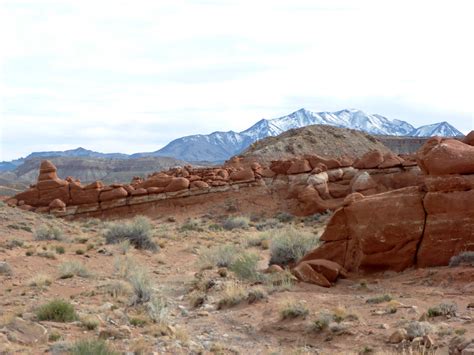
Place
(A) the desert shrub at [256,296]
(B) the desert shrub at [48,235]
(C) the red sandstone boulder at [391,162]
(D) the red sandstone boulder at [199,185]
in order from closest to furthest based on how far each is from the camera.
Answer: (A) the desert shrub at [256,296]
(B) the desert shrub at [48,235]
(C) the red sandstone boulder at [391,162]
(D) the red sandstone boulder at [199,185]

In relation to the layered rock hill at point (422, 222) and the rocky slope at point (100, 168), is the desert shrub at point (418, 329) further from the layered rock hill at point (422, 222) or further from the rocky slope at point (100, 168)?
the rocky slope at point (100, 168)

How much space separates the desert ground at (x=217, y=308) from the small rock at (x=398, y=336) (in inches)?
0.6

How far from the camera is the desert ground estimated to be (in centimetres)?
949

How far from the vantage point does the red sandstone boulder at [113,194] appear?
40.4 m

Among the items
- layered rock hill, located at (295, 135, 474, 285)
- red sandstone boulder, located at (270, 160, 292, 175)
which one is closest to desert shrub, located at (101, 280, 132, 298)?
layered rock hill, located at (295, 135, 474, 285)

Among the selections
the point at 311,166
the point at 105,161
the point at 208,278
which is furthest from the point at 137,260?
the point at 105,161

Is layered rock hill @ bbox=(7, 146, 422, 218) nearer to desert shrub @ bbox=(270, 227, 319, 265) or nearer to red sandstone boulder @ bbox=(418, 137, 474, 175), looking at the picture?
desert shrub @ bbox=(270, 227, 319, 265)

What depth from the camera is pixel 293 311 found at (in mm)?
11711

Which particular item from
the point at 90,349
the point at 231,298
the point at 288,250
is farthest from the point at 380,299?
the point at 90,349

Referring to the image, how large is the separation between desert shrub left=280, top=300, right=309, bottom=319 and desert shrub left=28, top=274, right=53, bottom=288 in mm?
5843

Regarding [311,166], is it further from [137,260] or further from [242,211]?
[137,260]

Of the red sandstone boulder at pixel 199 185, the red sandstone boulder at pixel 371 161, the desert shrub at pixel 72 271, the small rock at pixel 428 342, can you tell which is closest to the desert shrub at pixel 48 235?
the desert shrub at pixel 72 271

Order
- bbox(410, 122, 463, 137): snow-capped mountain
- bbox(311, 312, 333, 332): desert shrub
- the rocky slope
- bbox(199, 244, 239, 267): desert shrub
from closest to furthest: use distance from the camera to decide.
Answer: bbox(311, 312, 333, 332): desert shrub → bbox(199, 244, 239, 267): desert shrub → the rocky slope → bbox(410, 122, 463, 137): snow-capped mountain

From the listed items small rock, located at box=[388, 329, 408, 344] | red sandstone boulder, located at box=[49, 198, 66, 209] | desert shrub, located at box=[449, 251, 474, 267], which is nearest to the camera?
small rock, located at box=[388, 329, 408, 344]
